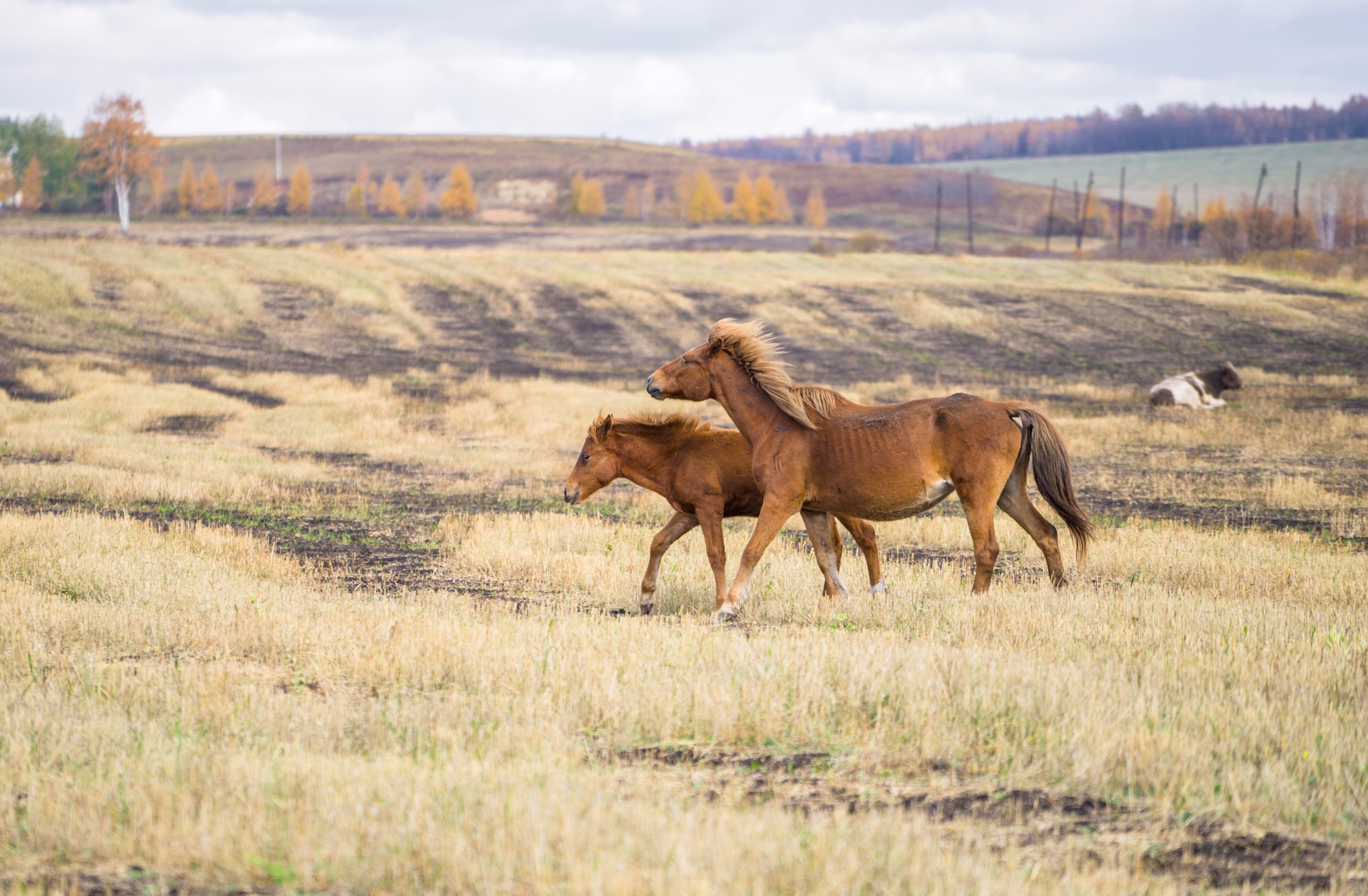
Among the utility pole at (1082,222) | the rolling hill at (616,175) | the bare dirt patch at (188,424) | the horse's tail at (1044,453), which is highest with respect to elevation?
the rolling hill at (616,175)

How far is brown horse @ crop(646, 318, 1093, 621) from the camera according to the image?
31.0 ft

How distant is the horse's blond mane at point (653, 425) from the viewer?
1047 centimetres

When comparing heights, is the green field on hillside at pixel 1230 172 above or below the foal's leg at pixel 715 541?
above

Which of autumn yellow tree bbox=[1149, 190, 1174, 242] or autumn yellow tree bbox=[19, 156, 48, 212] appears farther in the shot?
autumn yellow tree bbox=[1149, 190, 1174, 242]

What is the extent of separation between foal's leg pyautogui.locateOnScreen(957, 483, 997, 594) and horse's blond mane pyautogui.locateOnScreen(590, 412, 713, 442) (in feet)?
7.87

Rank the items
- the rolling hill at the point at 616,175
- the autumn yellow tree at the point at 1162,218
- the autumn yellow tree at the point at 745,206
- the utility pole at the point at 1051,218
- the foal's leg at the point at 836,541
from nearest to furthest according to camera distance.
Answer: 1. the foal's leg at the point at 836,541
2. the utility pole at the point at 1051,218
3. the autumn yellow tree at the point at 1162,218
4. the autumn yellow tree at the point at 745,206
5. the rolling hill at the point at 616,175

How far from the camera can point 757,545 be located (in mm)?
9312

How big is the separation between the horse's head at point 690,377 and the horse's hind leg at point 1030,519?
2802mm

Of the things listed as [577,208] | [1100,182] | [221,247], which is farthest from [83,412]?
[1100,182]

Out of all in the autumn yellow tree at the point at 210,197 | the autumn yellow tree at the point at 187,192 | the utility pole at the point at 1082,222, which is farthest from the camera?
the autumn yellow tree at the point at 210,197

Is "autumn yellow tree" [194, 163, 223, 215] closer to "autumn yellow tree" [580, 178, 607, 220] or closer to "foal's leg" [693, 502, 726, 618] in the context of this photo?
"autumn yellow tree" [580, 178, 607, 220]

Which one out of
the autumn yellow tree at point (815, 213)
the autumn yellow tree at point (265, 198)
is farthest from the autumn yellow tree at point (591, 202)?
the autumn yellow tree at point (265, 198)

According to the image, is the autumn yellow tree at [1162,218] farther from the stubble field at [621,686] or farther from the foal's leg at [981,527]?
the foal's leg at [981,527]

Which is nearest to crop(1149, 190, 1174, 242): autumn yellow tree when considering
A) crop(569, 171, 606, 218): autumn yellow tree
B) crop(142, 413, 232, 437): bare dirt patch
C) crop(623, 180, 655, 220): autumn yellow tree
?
crop(623, 180, 655, 220): autumn yellow tree
